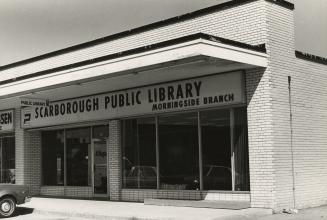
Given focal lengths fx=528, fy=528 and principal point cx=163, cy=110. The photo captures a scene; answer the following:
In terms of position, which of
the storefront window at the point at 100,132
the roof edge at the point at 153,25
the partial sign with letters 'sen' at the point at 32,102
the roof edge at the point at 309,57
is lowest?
the storefront window at the point at 100,132

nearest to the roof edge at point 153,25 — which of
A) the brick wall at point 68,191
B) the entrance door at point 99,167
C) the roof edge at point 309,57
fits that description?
the roof edge at point 309,57

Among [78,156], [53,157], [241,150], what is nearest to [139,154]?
[78,156]

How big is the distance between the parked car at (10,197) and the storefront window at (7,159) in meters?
7.04

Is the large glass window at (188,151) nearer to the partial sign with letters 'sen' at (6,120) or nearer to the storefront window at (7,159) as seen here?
the partial sign with letters 'sen' at (6,120)

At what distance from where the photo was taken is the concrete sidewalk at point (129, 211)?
42.7 feet

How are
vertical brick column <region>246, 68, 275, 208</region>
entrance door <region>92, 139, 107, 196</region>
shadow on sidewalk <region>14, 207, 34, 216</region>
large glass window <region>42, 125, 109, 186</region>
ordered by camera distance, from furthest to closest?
large glass window <region>42, 125, 109, 186</region> → entrance door <region>92, 139, 107, 196</region> → shadow on sidewalk <region>14, 207, 34, 216</region> → vertical brick column <region>246, 68, 275, 208</region>

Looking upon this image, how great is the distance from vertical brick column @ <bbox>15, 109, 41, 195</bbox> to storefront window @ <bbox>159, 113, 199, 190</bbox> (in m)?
7.33

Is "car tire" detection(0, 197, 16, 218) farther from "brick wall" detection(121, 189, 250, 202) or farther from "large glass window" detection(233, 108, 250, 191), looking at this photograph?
"large glass window" detection(233, 108, 250, 191)

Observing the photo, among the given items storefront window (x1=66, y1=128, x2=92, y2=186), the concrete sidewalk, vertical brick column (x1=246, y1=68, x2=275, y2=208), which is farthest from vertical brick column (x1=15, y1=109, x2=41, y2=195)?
vertical brick column (x1=246, y1=68, x2=275, y2=208)

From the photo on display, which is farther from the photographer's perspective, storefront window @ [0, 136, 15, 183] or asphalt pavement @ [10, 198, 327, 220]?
storefront window @ [0, 136, 15, 183]

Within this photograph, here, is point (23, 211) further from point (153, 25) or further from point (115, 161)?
point (153, 25)

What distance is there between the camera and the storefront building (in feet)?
45.4

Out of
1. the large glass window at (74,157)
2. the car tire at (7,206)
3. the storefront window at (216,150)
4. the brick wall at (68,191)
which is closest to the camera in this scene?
the storefront window at (216,150)

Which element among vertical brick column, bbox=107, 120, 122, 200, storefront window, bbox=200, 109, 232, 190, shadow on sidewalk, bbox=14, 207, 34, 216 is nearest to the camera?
storefront window, bbox=200, 109, 232, 190
